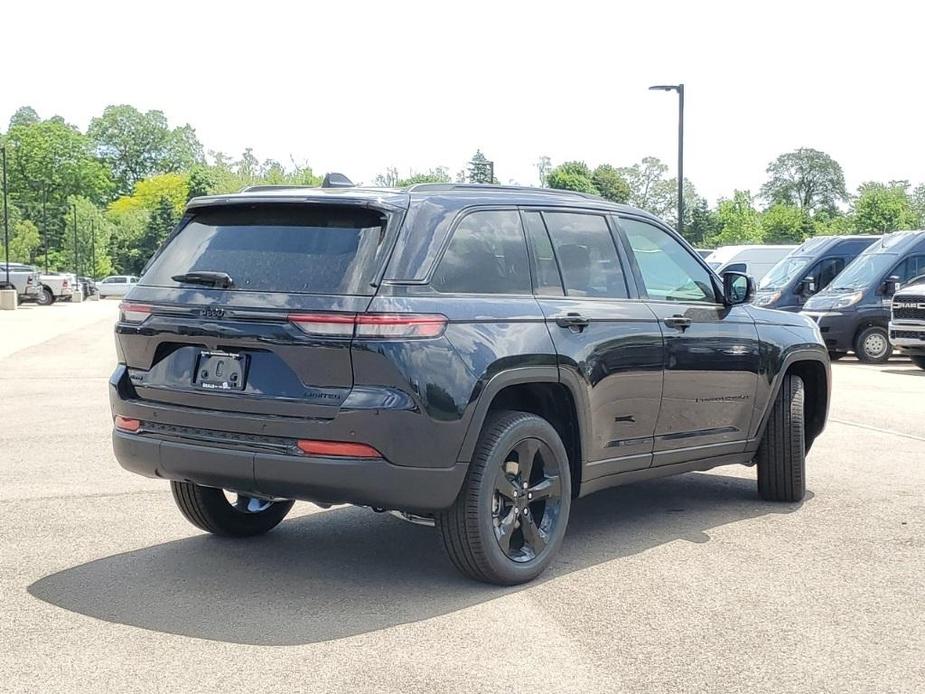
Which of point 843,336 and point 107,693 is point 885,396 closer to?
point 843,336

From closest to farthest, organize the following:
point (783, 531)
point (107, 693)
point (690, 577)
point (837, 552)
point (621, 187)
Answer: point (107, 693), point (690, 577), point (837, 552), point (783, 531), point (621, 187)

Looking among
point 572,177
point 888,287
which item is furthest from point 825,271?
point 572,177

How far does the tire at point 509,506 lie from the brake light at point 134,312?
1.63 meters

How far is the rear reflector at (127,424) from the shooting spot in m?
5.93

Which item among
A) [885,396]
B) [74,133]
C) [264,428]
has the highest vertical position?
[74,133]

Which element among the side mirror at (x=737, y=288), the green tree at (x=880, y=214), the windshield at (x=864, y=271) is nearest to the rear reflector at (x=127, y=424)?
the side mirror at (x=737, y=288)

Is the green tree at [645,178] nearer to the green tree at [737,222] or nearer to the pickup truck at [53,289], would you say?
the green tree at [737,222]

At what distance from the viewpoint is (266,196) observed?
5.77 metres

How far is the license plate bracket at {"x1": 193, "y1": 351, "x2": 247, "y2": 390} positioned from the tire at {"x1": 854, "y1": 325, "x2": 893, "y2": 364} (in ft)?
61.5


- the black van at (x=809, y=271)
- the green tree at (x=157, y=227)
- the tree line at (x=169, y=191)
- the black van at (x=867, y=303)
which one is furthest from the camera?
the green tree at (x=157, y=227)

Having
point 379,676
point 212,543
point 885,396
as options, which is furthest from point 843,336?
point 379,676

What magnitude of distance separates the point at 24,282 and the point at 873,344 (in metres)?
40.1

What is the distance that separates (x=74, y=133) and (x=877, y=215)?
259 feet

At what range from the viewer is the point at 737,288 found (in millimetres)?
7504
